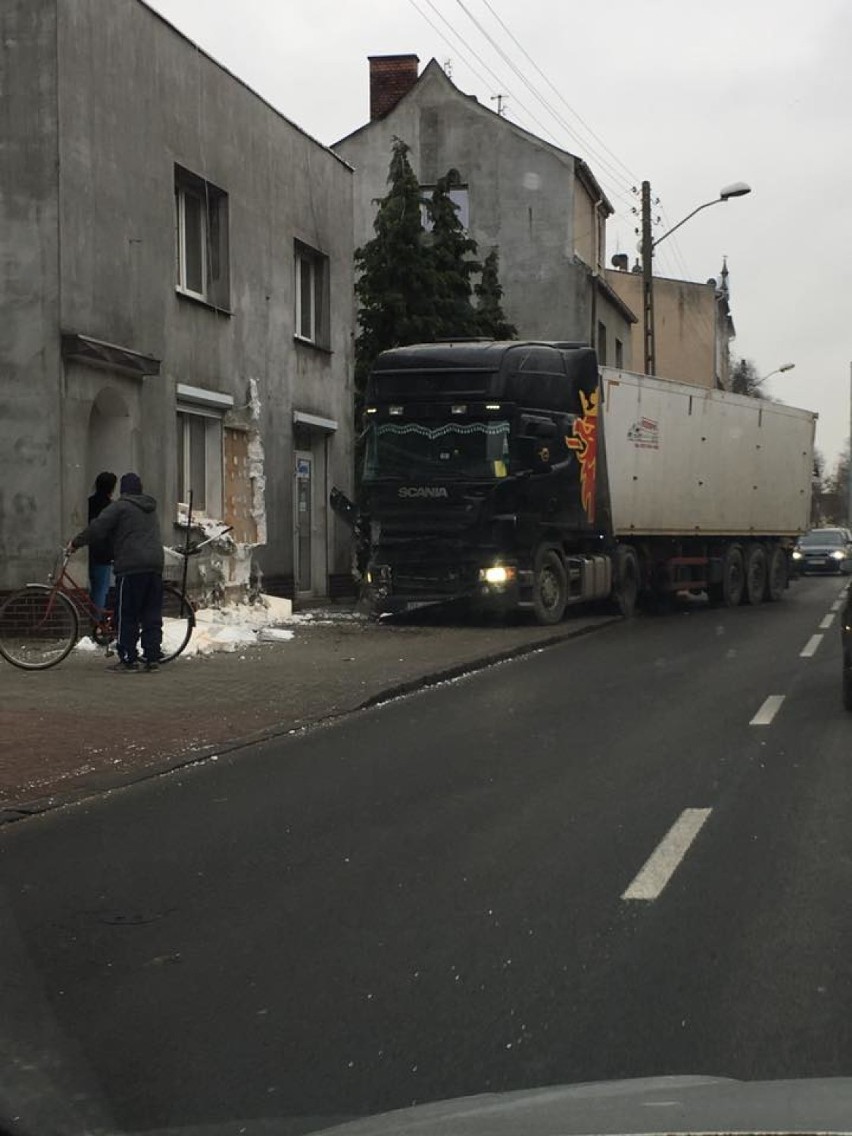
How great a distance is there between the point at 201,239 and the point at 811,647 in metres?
9.91

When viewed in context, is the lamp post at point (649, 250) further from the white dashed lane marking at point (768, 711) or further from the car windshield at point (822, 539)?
the white dashed lane marking at point (768, 711)

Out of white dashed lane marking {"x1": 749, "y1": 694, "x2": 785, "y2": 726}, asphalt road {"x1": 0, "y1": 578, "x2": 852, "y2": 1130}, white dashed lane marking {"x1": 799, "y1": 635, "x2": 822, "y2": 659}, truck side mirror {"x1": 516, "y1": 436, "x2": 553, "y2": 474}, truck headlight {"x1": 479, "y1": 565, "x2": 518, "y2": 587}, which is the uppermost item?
truck side mirror {"x1": 516, "y1": 436, "x2": 553, "y2": 474}

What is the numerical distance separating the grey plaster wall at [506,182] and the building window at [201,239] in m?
18.4

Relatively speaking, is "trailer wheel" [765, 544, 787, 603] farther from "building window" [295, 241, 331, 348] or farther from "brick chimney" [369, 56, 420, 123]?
"brick chimney" [369, 56, 420, 123]

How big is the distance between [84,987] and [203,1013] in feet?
1.72

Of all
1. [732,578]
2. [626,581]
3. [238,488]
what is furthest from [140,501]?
[732,578]

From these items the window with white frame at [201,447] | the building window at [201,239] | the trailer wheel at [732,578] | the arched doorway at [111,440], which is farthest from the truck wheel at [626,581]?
the arched doorway at [111,440]

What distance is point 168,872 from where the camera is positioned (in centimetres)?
633

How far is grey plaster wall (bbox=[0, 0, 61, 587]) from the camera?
16.0 m

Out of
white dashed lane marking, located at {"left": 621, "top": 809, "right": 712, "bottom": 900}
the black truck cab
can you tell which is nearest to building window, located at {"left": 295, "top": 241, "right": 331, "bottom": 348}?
the black truck cab

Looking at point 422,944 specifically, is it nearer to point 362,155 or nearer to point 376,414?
point 376,414

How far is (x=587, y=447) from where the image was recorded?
20.5 metres

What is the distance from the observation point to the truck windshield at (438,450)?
63.0ft

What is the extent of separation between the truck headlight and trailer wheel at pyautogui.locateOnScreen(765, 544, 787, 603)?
32.0 ft
